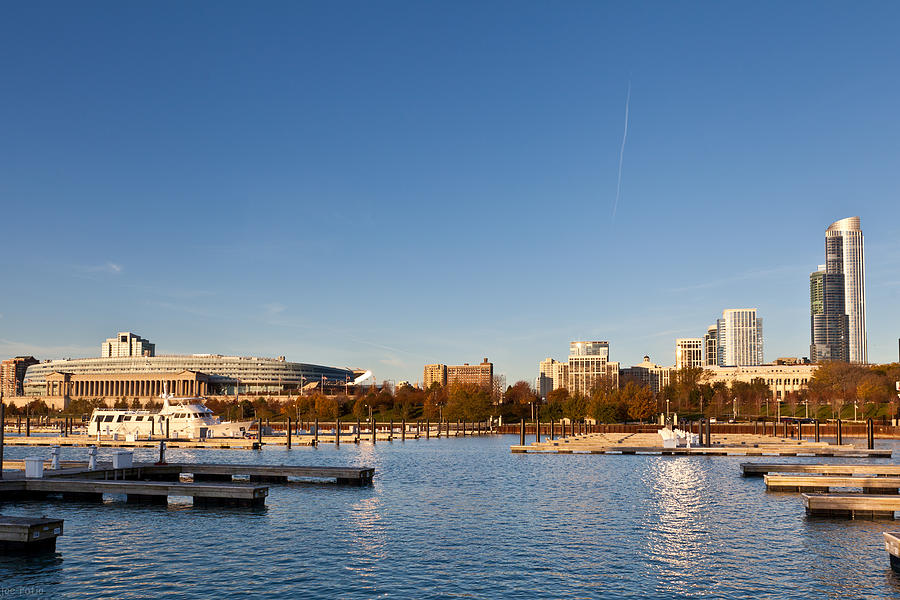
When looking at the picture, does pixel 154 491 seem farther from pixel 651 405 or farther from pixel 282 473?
pixel 651 405

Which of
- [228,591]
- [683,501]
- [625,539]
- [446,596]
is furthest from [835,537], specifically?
[228,591]

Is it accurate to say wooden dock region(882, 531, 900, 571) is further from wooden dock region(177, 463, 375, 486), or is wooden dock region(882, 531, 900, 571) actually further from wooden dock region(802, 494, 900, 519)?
wooden dock region(177, 463, 375, 486)

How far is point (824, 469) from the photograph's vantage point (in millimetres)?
59375

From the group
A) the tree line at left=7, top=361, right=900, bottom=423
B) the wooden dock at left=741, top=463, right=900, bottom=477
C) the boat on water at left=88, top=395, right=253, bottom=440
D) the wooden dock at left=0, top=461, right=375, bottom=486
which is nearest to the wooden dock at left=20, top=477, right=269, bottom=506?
the wooden dock at left=0, top=461, right=375, bottom=486

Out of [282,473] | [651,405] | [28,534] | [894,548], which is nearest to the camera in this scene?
[894,548]

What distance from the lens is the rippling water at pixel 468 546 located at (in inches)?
1068

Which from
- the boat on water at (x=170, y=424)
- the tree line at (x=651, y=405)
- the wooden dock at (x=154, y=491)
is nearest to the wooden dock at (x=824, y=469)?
the wooden dock at (x=154, y=491)

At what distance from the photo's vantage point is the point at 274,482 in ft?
189

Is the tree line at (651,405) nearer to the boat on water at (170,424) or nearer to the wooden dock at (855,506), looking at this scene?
the boat on water at (170,424)

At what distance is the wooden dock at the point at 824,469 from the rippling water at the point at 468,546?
8113 mm

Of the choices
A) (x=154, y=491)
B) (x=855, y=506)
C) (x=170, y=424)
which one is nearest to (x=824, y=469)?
(x=855, y=506)

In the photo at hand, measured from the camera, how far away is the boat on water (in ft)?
352

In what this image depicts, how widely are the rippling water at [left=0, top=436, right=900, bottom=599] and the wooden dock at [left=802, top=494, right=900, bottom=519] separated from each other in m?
1.06

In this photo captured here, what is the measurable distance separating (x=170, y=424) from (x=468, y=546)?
272ft
